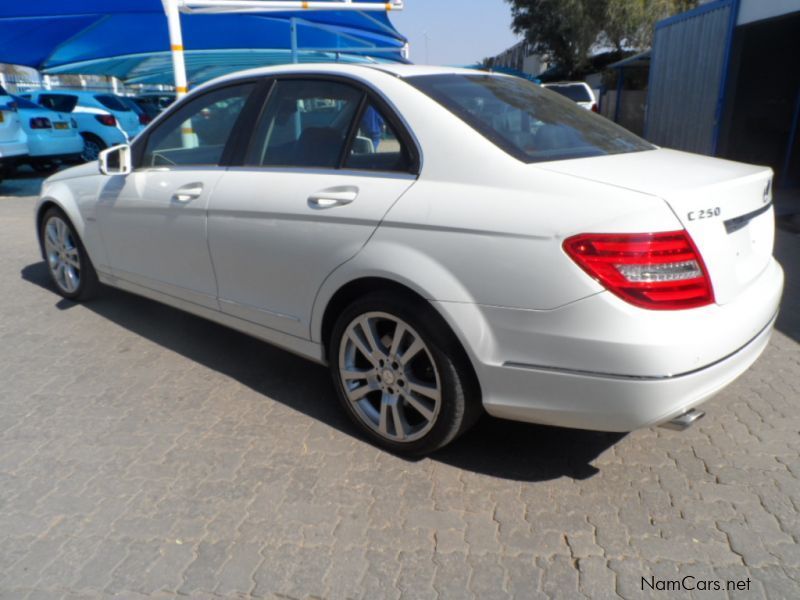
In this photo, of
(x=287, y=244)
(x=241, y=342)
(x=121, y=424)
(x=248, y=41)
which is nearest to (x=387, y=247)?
(x=287, y=244)

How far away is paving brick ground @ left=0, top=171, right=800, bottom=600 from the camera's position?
7.36ft

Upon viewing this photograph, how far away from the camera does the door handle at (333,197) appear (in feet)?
9.27

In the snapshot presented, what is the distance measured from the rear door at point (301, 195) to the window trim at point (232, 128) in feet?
0.37

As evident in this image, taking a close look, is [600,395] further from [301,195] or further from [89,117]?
[89,117]

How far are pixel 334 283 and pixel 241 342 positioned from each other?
Result: 66.4 inches

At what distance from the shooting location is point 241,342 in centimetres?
435

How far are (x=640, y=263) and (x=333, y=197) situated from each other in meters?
1.34

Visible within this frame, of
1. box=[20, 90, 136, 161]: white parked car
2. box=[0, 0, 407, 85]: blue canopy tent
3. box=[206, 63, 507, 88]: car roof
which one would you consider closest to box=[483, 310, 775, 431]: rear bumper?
box=[206, 63, 507, 88]: car roof

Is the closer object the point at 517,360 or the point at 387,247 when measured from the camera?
the point at 517,360

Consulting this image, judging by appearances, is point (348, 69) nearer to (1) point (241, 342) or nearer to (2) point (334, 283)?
(2) point (334, 283)

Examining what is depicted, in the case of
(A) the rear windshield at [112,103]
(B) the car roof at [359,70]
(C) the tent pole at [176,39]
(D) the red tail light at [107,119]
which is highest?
(C) the tent pole at [176,39]

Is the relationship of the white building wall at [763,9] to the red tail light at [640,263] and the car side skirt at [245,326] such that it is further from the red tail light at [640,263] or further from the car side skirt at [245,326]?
the car side skirt at [245,326]

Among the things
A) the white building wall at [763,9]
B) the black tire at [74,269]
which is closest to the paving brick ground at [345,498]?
the black tire at [74,269]

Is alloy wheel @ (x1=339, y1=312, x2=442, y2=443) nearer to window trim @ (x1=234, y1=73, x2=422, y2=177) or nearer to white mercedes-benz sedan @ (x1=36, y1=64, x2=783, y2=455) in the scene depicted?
white mercedes-benz sedan @ (x1=36, y1=64, x2=783, y2=455)
